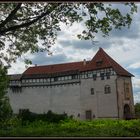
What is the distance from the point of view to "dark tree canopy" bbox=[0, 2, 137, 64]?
3197 millimetres

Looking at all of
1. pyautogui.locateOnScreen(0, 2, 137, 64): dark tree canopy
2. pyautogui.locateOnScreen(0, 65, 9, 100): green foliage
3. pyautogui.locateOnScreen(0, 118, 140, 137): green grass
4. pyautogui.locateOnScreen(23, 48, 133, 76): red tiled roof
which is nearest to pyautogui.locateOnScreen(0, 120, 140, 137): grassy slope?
pyautogui.locateOnScreen(0, 118, 140, 137): green grass

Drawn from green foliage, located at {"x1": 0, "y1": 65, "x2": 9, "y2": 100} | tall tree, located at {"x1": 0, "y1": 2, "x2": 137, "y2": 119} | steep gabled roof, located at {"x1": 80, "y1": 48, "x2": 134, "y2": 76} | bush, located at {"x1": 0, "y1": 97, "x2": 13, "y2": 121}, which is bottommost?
bush, located at {"x1": 0, "y1": 97, "x2": 13, "y2": 121}

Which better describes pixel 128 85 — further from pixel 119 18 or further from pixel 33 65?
pixel 33 65

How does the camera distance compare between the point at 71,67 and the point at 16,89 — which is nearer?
the point at 71,67

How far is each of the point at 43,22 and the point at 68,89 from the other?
1100 mm

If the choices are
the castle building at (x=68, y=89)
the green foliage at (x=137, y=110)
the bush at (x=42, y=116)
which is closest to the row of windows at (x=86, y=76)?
the castle building at (x=68, y=89)

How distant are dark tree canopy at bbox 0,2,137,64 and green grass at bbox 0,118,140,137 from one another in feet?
2.63

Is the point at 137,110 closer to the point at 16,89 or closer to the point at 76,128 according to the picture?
the point at 76,128

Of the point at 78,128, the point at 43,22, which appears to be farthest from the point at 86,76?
the point at 43,22

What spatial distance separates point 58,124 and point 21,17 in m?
1.61

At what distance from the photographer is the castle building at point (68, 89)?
3.15 metres

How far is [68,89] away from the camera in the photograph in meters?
3.27

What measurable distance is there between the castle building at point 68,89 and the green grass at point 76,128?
124 millimetres

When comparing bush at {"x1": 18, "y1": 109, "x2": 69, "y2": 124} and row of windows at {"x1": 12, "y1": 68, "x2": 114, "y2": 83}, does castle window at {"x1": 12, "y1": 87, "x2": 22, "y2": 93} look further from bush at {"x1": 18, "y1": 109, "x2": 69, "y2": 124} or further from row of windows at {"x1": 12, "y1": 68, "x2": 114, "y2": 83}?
bush at {"x1": 18, "y1": 109, "x2": 69, "y2": 124}
